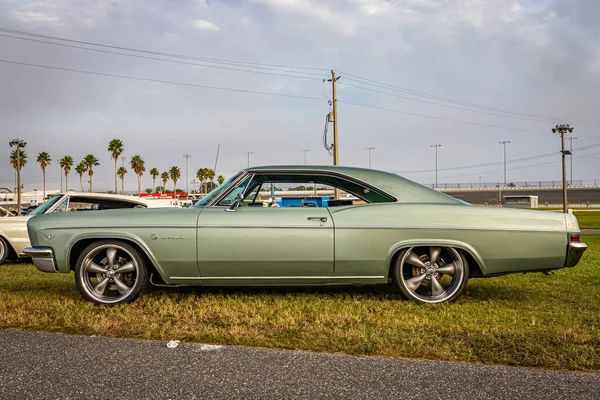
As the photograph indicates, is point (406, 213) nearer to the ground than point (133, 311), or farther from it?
farther from it

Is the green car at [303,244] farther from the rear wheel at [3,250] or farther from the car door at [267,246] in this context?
the rear wheel at [3,250]

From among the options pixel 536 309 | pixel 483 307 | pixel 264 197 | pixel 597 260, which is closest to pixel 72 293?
pixel 264 197

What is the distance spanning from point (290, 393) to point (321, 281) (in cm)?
213

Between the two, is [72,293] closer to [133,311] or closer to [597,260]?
[133,311]

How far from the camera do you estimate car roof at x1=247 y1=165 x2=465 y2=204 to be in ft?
16.3

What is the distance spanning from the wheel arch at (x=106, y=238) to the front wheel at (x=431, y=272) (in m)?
2.34

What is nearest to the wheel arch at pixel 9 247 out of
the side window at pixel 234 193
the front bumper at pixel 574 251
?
the side window at pixel 234 193

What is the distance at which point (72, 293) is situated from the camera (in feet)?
18.2

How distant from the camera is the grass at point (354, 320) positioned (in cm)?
338

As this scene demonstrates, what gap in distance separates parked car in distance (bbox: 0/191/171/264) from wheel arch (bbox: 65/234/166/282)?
139 inches

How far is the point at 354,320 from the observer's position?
163 inches

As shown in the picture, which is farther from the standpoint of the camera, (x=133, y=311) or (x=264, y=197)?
(x=264, y=197)

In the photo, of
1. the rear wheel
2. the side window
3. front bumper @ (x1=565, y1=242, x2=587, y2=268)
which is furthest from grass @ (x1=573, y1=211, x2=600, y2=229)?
the rear wheel

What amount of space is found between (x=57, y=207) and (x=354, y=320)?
6.44m
